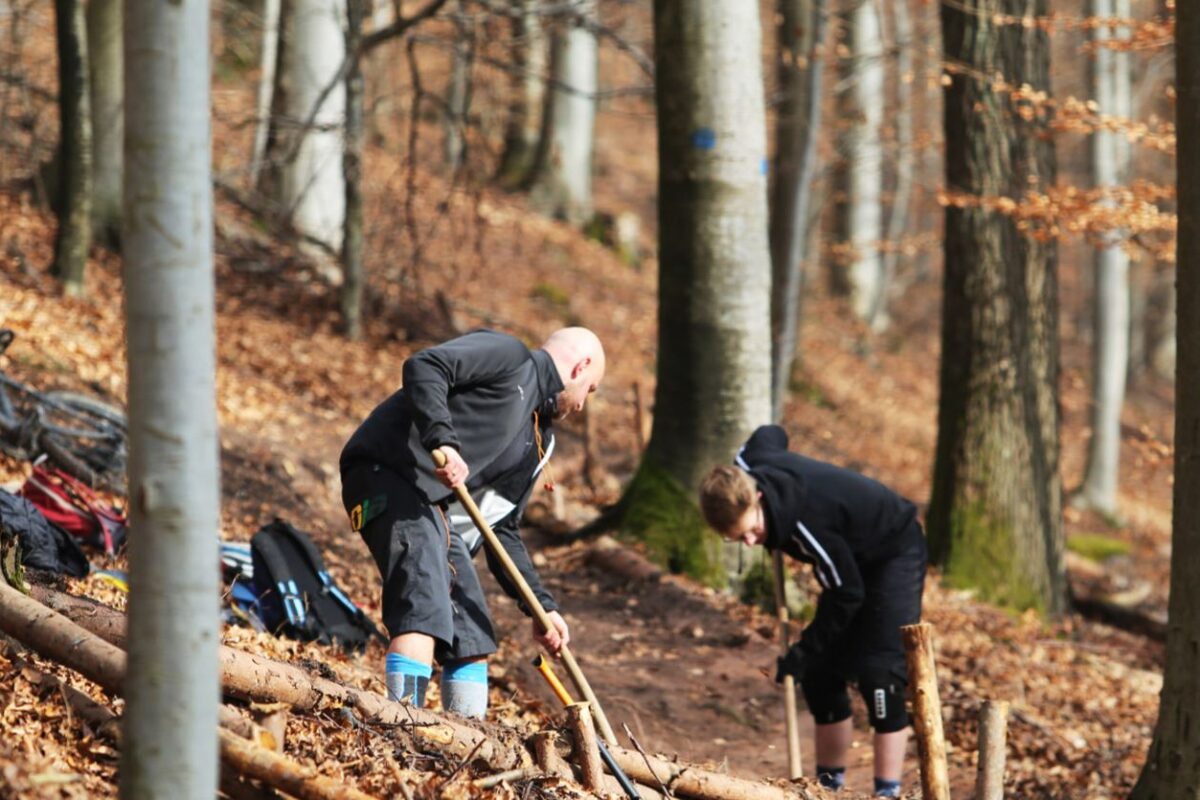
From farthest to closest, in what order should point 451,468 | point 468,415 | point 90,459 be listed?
point 90,459
point 468,415
point 451,468

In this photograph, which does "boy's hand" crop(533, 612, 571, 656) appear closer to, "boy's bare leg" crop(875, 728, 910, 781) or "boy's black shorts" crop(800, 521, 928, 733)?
"boy's black shorts" crop(800, 521, 928, 733)

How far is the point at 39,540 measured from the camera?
18.1 ft

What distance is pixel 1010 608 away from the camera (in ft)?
30.8

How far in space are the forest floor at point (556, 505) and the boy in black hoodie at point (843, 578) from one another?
40 cm

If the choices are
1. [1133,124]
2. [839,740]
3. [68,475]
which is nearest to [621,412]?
[1133,124]

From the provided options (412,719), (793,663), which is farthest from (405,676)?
(793,663)

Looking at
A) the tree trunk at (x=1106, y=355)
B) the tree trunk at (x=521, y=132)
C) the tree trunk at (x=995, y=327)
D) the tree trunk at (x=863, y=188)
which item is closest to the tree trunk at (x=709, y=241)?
the tree trunk at (x=995, y=327)

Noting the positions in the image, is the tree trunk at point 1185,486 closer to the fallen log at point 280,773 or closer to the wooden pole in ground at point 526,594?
the wooden pole in ground at point 526,594

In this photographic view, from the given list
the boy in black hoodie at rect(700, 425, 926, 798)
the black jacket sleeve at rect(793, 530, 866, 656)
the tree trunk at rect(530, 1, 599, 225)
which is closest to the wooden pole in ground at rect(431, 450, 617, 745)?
the boy in black hoodie at rect(700, 425, 926, 798)

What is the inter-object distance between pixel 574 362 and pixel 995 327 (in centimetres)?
526

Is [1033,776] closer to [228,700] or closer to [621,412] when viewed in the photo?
[228,700]

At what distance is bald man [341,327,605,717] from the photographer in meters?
4.61

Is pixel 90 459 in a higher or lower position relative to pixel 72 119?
lower

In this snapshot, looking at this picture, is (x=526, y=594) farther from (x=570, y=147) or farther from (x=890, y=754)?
(x=570, y=147)
